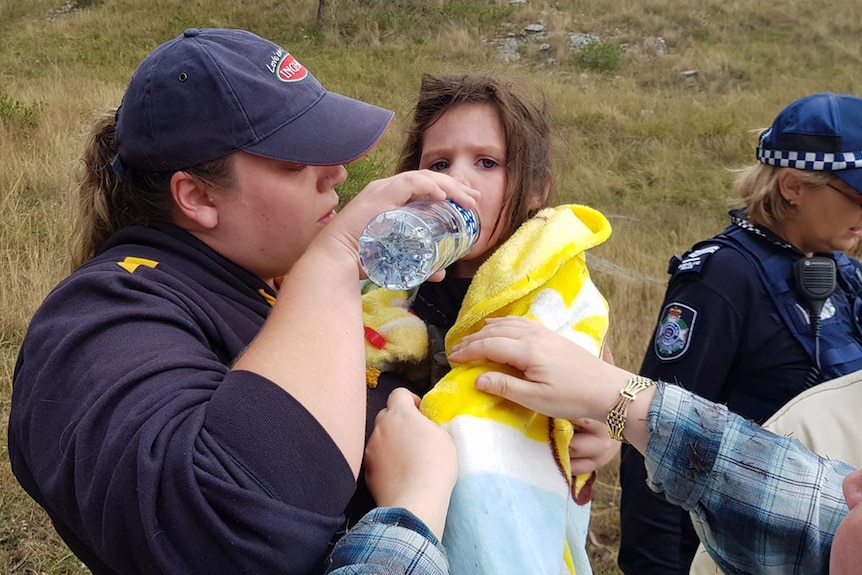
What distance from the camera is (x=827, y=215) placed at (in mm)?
2900

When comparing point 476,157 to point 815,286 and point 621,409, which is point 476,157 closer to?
point 621,409

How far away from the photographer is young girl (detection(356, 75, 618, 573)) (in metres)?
1.55

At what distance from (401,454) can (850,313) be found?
211 cm

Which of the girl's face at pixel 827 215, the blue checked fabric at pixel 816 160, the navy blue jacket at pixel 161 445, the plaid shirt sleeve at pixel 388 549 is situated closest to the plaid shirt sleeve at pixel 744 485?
the plaid shirt sleeve at pixel 388 549

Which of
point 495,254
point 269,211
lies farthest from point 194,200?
point 495,254

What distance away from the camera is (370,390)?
1711 millimetres

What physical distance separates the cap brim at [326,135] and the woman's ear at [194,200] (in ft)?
0.44

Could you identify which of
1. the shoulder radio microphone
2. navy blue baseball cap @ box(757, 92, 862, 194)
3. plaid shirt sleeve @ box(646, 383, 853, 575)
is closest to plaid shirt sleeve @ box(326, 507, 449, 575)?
plaid shirt sleeve @ box(646, 383, 853, 575)

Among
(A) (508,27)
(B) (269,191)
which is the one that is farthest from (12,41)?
(B) (269,191)

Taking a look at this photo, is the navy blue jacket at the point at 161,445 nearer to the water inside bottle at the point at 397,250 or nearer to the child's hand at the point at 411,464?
the child's hand at the point at 411,464

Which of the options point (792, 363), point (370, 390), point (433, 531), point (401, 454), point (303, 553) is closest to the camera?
point (303, 553)

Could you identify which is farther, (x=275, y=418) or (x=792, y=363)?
(x=792, y=363)

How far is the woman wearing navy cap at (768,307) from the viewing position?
2646 mm

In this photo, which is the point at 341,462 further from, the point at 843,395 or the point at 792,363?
the point at 792,363
